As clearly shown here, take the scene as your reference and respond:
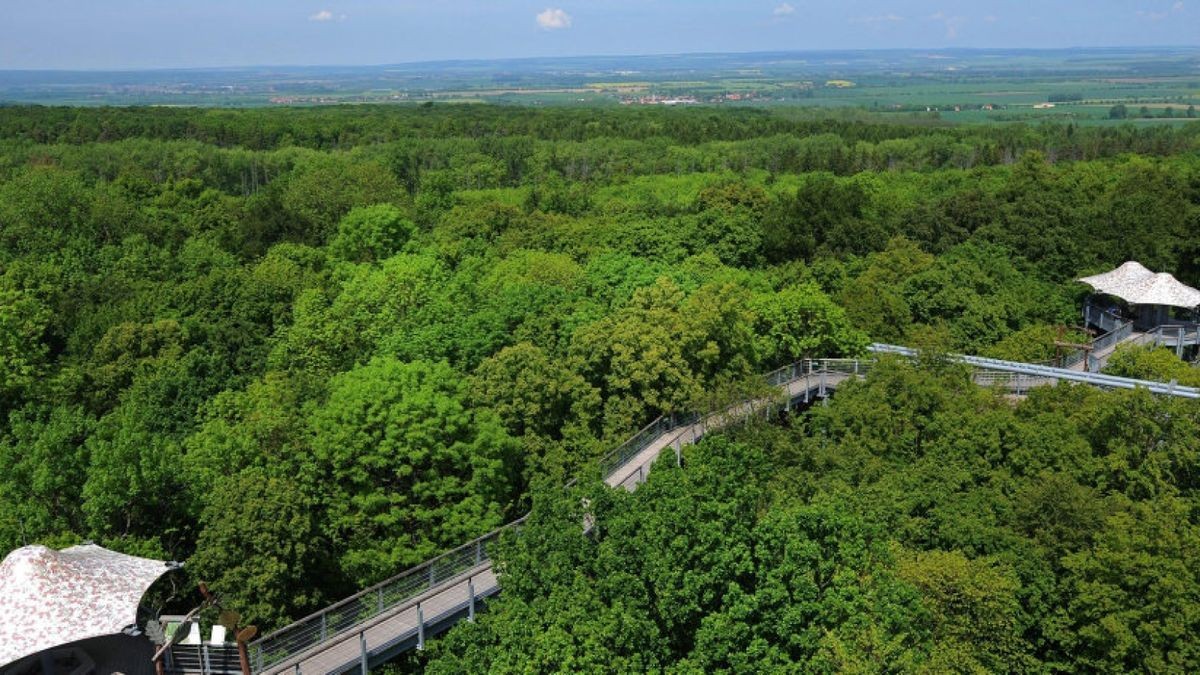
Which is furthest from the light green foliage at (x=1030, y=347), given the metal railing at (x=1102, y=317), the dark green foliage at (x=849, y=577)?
the dark green foliage at (x=849, y=577)

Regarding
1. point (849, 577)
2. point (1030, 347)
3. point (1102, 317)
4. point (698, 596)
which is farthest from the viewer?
point (1102, 317)

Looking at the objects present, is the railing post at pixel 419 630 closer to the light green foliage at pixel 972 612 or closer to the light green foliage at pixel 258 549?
the light green foliage at pixel 258 549

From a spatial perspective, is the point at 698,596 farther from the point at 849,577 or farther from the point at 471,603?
the point at 471,603

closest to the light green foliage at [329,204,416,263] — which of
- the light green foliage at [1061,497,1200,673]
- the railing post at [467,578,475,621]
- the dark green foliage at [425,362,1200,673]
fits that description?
the railing post at [467,578,475,621]

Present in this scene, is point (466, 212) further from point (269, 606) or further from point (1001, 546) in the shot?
point (1001, 546)

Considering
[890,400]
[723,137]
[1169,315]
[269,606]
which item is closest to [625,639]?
[269,606]

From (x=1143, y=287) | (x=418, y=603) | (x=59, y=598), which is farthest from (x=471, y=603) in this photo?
(x=1143, y=287)
